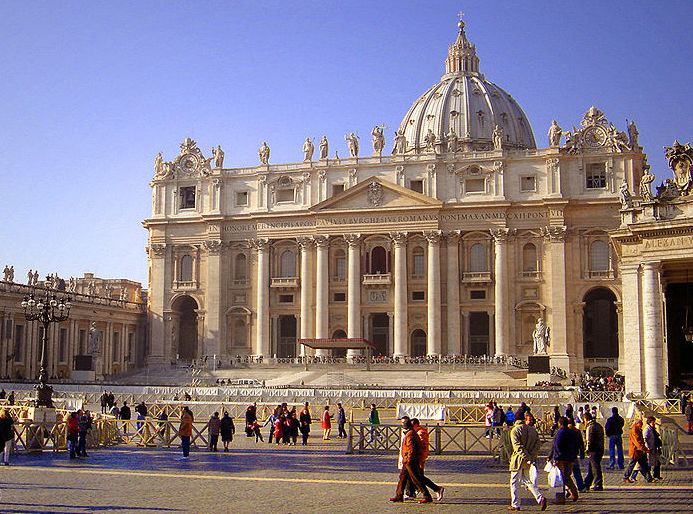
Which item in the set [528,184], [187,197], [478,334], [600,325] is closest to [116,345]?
[187,197]

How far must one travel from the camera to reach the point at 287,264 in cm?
7925

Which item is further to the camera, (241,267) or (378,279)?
(241,267)

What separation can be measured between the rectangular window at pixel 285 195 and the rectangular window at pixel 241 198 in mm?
3170

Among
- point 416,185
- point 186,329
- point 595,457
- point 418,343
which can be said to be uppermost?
point 416,185

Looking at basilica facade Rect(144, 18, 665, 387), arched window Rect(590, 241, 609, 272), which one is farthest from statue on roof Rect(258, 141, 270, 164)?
arched window Rect(590, 241, 609, 272)

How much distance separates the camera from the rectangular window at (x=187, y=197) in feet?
272

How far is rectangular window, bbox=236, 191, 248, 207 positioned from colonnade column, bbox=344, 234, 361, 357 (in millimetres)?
10558

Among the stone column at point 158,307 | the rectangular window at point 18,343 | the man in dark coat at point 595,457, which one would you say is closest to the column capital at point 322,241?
the stone column at point 158,307

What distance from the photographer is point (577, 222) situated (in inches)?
2820

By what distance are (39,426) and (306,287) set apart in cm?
5344

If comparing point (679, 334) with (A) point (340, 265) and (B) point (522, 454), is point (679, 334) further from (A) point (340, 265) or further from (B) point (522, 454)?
(A) point (340, 265)

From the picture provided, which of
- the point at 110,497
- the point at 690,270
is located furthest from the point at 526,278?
the point at 110,497

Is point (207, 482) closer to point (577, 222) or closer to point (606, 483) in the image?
point (606, 483)

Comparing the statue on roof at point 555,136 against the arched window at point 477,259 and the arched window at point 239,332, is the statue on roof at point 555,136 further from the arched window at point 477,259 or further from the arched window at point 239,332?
the arched window at point 239,332
